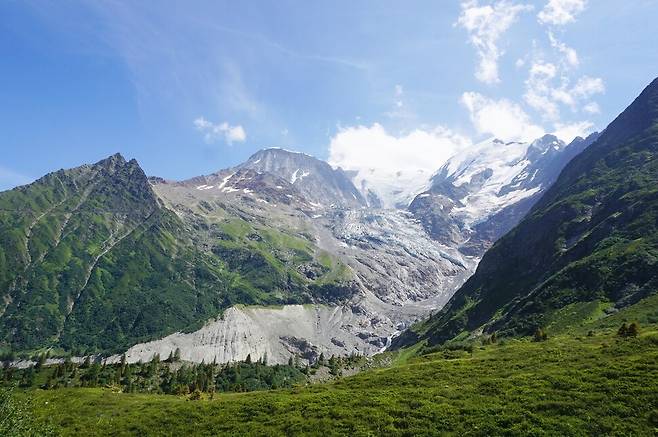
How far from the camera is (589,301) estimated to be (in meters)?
153

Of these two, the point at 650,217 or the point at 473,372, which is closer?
the point at 473,372

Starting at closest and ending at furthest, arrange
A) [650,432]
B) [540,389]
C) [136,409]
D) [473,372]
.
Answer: [650,432], [540,389], [473,372], [136,409]

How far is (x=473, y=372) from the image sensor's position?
6319 centimetres

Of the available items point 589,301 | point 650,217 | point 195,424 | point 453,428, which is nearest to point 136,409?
point 195,424

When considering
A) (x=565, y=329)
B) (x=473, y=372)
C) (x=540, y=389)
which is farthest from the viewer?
(x=565, y=329)

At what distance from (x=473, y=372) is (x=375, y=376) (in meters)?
14.2

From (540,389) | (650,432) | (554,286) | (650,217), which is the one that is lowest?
(650,432)

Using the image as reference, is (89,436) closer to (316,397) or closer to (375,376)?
(316,397)

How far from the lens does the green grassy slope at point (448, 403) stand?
145ft

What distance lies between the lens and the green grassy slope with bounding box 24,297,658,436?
4416cm

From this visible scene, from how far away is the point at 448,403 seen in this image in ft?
170

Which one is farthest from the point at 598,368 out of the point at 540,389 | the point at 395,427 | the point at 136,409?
the point at 136,409

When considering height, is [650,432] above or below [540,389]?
below

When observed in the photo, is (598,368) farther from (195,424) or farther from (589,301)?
(589,301)
